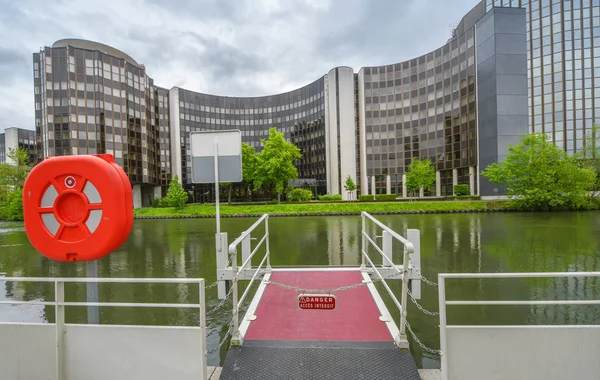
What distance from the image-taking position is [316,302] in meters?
3.36

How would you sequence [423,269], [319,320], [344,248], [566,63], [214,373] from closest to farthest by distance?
[214,373], [319,320], [423,269], [344,248], [566,63]

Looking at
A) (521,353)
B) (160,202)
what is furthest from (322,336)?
(160,202)

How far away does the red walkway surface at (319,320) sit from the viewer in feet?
12.3

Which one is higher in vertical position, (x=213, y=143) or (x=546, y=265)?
(x=213, y=143)

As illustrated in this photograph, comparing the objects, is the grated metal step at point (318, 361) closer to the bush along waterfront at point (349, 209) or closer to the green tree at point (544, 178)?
the bush along waterfront at point (349, 209)

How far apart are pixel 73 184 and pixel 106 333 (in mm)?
1579

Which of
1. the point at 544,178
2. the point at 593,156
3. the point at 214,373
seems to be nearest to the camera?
the point at 214,373

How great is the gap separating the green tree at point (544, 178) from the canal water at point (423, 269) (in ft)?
49.7

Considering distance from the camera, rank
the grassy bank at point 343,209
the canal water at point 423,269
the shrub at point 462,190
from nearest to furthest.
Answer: the canal water at point 423,269, the grassy bank at point 343,209, the shrub at point 462,190

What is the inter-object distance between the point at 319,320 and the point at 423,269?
24.0 feet

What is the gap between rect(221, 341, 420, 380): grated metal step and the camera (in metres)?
3.02

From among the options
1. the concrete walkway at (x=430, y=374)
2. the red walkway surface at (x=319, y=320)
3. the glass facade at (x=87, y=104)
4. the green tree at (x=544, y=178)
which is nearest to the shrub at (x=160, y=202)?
the glass facade at (x=87, y=104)

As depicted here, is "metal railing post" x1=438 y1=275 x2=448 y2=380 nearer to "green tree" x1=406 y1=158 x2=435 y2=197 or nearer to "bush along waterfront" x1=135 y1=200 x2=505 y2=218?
"bush along waterfront" x1=135 y1=200 x2=505 y2=218

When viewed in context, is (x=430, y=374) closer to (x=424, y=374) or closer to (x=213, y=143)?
(x=424, y=374)
